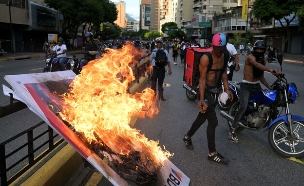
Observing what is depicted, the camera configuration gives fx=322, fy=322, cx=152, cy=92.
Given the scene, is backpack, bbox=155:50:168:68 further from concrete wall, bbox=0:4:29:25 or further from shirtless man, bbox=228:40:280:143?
concrete wall, bbox=0:4:29:25

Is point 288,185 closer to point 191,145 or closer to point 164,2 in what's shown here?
point 191,145

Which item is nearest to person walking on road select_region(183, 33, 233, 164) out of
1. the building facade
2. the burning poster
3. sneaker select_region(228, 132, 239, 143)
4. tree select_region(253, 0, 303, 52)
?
sneaker select_region(228, 132, 239, 143)

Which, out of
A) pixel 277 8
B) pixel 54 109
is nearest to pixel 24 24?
pixel 277 8

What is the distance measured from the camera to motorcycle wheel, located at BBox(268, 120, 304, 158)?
5000mm

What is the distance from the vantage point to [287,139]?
16.8ft

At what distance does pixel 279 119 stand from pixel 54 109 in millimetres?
3537

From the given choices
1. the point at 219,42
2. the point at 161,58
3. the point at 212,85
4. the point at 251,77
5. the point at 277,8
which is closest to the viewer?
the point at 219,42

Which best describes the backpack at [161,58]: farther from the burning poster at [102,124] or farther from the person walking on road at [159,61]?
the burning poster at [102,124]

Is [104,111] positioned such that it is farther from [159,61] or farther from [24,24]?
[24,24]

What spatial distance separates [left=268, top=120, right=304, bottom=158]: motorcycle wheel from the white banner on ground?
7.17ft

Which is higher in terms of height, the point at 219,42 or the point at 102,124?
the point at 219,42

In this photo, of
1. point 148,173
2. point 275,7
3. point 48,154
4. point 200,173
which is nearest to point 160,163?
point 148,173

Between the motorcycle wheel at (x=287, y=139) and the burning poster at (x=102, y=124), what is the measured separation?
217 centimetres

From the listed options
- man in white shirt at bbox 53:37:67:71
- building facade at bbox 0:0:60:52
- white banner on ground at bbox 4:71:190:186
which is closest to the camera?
white banner on ground at bbox 4:71:190:186
